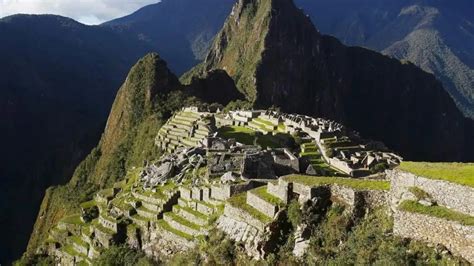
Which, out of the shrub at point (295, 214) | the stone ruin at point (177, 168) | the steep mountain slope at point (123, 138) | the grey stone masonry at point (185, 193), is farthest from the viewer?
the steep mountain slope at point (123, 138)

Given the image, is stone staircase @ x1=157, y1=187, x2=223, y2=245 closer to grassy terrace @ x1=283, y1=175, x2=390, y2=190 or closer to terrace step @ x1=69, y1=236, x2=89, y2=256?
grassy terrace @ x1=283, y1=175, x2=390, y2=190

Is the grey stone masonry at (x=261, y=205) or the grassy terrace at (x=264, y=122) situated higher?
the grey stone masonry at (x=261, y=205)

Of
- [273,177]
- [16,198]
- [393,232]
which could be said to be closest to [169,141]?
[273,177]

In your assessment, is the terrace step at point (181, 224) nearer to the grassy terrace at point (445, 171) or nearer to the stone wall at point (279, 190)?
the stone wall at point (279, 190)

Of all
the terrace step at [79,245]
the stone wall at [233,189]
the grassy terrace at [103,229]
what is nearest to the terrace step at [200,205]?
the stone wall at [233,189]

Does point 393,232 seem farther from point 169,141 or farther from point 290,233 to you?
point 169,141

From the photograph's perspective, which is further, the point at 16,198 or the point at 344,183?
the point at 16,198
